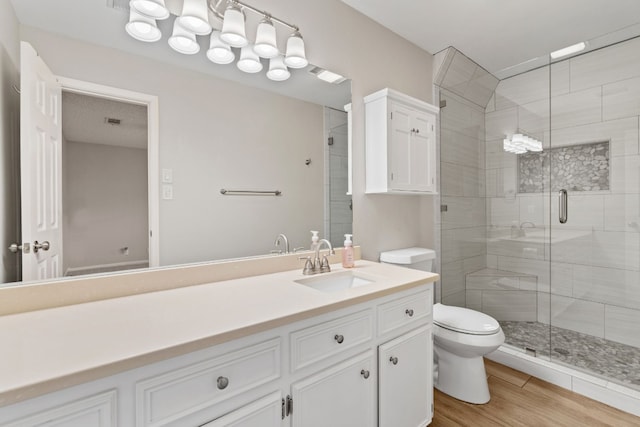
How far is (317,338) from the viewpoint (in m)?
1.07

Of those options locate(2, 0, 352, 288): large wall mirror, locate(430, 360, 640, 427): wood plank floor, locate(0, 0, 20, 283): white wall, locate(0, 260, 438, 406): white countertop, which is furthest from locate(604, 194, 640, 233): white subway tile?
locate(0, 0, 20, 283): white wall

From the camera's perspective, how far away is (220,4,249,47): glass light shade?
4.54 feet

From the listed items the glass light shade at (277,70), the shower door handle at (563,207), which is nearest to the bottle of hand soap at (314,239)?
the glass light shade at (277,70)

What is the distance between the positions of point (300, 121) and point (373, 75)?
781 mm

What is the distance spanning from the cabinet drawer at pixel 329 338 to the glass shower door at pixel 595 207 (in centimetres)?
186

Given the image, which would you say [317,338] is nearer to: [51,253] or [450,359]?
[51,253]

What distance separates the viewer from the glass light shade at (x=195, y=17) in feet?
4.20

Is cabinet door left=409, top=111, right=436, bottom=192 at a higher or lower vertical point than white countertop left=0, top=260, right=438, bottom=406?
higher

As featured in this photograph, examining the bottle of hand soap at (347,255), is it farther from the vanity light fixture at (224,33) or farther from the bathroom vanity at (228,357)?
the vanity light fixture at (224,33)

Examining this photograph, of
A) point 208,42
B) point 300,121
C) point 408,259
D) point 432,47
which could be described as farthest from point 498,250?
point 208,42

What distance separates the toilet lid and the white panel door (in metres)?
2.01

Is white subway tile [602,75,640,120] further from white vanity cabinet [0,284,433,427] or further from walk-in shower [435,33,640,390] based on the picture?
white vanity cabinet [0,284,433,427]

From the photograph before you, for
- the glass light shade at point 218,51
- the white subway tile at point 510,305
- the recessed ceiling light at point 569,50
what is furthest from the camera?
the white subway tile at point 510,305

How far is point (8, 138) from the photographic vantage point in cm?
101
